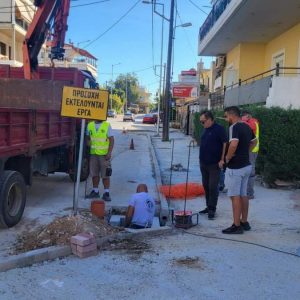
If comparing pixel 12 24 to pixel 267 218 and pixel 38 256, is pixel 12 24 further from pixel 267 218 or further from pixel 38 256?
pixel 38 256

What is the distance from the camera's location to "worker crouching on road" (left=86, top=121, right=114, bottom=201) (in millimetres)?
8969

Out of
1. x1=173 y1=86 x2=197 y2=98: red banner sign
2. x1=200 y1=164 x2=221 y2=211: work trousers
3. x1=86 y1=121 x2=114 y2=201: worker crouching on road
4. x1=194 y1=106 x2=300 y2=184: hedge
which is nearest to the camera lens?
x1=200 y1=164 x2=221 y2=211: work trousers

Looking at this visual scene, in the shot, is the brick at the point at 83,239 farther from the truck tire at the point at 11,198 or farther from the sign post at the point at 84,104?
the truck tire at the point at 11,198

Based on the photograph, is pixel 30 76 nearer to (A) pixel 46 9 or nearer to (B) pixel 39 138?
(A) pixel 46 9

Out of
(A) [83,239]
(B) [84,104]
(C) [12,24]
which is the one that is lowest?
(A) [83,239]

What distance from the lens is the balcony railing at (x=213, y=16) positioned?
2081 cm

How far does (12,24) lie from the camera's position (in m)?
38.8

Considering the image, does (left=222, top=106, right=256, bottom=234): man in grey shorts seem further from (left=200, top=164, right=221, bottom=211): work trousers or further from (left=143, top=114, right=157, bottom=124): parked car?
(left=143, top=114, right=157, bottom=124): parked car

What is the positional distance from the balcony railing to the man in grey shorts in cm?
1368

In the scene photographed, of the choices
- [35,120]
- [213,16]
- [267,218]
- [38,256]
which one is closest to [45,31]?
[35,120]

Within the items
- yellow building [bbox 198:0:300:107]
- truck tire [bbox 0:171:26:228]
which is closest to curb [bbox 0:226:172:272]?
truck tire [bbox 0:171:26:228]

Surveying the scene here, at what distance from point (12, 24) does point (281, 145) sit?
32990mm

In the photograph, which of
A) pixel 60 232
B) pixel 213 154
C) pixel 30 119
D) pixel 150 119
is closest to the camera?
pixel 60 232

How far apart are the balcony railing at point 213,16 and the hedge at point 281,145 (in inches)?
380
